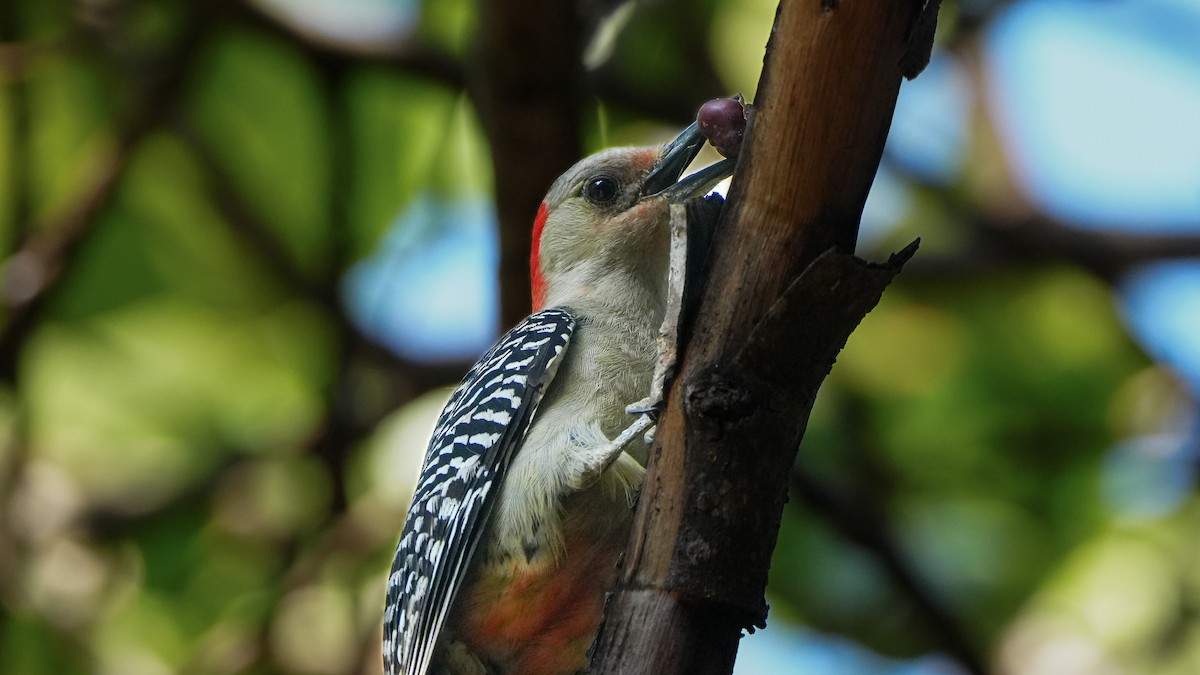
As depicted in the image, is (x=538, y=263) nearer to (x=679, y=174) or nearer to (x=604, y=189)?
(x=604, y=189)

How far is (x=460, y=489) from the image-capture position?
14.5 ft

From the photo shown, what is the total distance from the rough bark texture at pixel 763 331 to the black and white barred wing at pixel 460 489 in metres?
1.36

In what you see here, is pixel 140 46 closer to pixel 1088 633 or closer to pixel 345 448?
pixel 345 448

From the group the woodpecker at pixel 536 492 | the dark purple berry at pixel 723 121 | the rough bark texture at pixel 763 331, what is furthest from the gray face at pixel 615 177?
the rough bark texture at pixel 763 331

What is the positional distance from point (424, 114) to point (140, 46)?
177 cm

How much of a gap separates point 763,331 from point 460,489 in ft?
→ 6.17

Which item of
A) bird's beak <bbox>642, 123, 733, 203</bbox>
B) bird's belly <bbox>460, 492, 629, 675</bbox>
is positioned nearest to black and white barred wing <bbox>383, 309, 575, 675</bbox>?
bird's belly <bbox>460, 492, 629, 675</bbox>

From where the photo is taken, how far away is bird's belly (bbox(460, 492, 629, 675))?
4.21 m

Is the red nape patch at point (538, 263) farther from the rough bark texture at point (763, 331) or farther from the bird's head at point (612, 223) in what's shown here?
the rough bark texture at point (763, 331)

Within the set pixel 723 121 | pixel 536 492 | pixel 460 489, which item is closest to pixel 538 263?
pixel 460 489

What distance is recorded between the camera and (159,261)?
8211mm

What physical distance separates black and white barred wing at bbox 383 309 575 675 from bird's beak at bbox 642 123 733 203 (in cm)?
62

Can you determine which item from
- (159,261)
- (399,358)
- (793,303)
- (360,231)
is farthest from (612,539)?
(159,261)

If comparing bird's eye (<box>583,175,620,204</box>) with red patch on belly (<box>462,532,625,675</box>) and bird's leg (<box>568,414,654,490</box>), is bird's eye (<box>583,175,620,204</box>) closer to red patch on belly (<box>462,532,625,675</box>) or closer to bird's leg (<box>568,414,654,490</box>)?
bird's leg (<box>568,414,654,490</box>)
